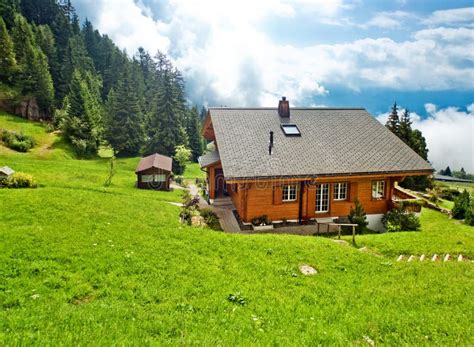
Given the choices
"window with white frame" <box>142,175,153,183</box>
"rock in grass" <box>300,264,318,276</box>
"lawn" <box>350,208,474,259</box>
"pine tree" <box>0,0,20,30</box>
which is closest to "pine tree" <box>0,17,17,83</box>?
"pine tree" <box>0,0,20,30</box>

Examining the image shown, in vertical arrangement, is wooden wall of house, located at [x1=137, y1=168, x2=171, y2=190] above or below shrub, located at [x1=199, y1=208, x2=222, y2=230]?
above

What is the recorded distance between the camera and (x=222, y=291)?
29.9ft

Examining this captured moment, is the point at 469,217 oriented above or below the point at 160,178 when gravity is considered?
below

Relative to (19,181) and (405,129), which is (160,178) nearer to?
(19,181)

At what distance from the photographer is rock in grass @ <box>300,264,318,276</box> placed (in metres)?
11.2

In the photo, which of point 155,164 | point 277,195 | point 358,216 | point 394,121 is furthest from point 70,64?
point 358,216

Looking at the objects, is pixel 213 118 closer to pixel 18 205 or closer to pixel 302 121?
pixel 302 121

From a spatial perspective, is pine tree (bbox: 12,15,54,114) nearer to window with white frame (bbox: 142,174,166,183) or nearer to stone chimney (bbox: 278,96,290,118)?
window with white frame (bbox: 142,174,166,183)

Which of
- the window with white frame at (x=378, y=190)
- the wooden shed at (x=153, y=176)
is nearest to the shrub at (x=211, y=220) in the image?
the window with white frame at (x=378, y=190)

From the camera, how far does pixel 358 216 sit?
66.1ft

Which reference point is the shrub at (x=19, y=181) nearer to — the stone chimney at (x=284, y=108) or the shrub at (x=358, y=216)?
the stone chimney at (x=284, y=108)

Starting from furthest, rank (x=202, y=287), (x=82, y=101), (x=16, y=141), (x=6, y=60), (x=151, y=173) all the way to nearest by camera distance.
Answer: (x=6, y=60) < (x=82, y=101) < (x=16, y=141) < (x=151, y=173) < (x=202, y=287)

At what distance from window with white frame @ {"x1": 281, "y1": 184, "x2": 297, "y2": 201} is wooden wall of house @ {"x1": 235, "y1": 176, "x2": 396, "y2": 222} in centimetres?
29

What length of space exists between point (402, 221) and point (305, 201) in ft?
20.2
